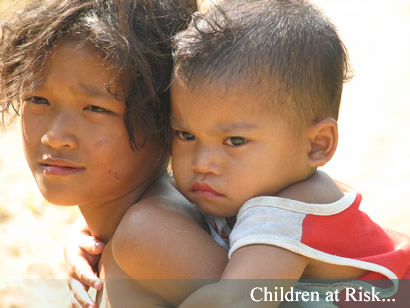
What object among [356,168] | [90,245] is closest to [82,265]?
[90,245]

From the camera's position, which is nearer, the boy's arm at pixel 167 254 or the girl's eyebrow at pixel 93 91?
the boy's arm at pixel 167 254

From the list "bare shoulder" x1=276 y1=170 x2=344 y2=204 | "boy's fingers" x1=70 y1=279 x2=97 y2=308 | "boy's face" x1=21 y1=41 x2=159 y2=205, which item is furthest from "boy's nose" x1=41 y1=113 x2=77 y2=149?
"bare shoulder" x1=276 y1=170 x2=344 y2=204

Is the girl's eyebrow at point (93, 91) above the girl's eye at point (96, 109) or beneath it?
above

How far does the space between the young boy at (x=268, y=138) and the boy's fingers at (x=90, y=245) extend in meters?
0.58

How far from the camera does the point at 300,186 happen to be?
2498 millimetres

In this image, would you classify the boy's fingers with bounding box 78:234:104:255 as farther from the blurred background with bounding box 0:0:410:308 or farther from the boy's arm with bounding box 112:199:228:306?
the blurred background with bounding box 0:0:410:308

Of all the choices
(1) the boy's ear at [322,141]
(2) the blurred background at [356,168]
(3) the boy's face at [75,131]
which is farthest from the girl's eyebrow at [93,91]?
(2) the blurred background at [356,168]

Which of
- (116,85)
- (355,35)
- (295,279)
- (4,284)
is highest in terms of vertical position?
(116,85)

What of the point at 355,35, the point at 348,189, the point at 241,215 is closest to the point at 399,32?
the point at 355,35

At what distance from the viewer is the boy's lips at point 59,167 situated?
8.63ft

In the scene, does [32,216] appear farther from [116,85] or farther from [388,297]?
[388,297]

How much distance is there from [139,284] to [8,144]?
17.8 ft

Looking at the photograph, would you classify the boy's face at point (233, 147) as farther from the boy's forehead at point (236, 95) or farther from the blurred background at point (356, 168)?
the blurred background at point (356, 168)

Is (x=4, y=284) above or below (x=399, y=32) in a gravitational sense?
below
